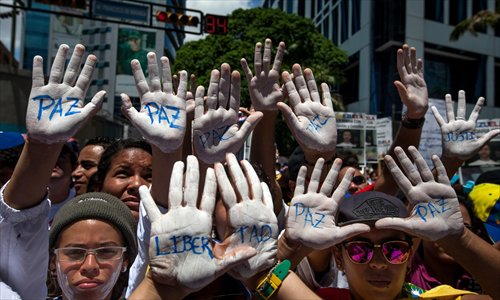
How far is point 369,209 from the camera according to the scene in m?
2.08

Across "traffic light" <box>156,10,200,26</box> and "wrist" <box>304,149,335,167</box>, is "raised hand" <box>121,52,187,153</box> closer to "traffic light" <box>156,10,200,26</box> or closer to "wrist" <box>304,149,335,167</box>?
"wrist" <box>304,149,335,167</box>

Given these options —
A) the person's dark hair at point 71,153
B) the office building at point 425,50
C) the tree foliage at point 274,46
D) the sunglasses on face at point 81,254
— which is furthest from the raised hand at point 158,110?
the office building at point 425,50

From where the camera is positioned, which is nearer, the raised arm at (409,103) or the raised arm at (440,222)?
the raised arm at (440,222)

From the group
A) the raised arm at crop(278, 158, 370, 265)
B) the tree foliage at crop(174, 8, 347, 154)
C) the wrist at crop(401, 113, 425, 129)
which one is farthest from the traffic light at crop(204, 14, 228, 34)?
the raised arm at crop(278, 158, 370, 265)

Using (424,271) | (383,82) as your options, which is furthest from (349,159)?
(383,82)

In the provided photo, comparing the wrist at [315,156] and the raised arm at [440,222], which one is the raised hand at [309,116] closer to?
the wrist at [315,156]

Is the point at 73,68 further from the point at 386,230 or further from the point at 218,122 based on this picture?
the point at 386,230

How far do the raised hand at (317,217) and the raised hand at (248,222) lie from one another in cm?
19

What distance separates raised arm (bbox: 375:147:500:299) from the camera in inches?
74.1

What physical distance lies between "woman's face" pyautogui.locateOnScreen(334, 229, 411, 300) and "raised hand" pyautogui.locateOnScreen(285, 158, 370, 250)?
0.21 metres

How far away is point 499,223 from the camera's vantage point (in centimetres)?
277

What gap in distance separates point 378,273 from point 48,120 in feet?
4.55

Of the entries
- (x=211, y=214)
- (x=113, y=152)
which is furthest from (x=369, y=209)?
(x=113, y=152)

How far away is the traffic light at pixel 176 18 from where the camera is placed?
1181 centimetres
